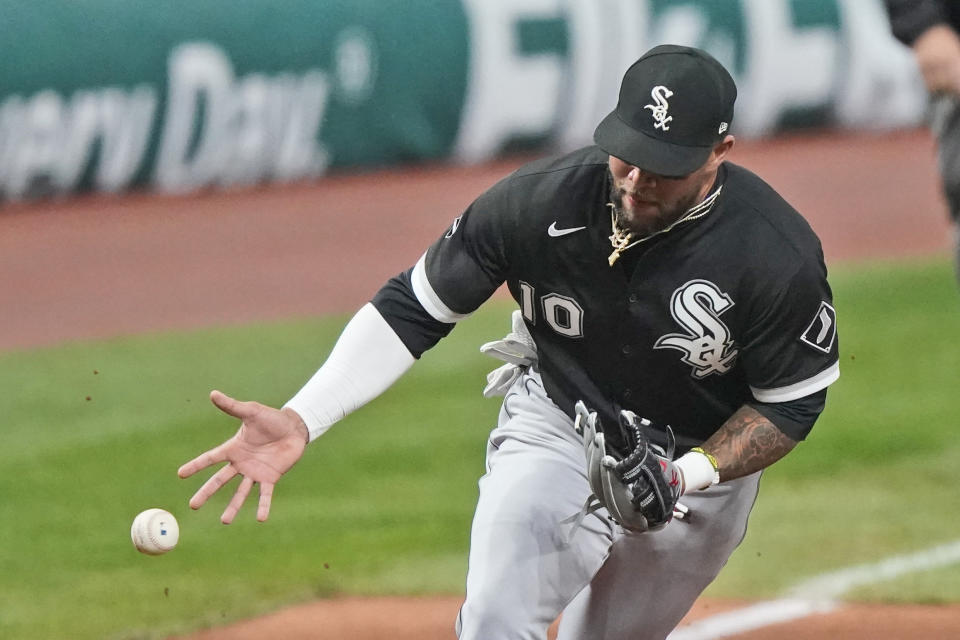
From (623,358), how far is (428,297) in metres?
0.59

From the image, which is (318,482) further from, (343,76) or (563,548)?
(343,76)

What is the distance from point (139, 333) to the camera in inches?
437

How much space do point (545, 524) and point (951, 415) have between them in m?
5.56

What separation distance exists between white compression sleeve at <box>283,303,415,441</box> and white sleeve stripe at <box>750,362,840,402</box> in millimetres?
1030

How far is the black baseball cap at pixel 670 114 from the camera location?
13.1ft

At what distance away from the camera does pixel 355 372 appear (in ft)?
14.6

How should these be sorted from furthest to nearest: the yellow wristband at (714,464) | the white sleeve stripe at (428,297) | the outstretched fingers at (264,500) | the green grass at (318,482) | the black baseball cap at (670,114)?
the green grass at (318,482) → the white sleeve stripe at (428,297) → the yellow wristband at (714,464) → the outstretched fingers at (264,500) → the black baseball cap at (670,114)

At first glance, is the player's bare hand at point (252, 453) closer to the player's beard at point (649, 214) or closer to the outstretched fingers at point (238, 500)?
the outstretched fingers at point (238, 500)

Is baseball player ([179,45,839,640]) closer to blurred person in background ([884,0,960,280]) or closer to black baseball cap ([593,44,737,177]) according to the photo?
black baseball cap ([593,44,737,177])

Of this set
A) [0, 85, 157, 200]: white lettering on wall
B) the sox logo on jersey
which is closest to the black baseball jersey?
the sox logo on jersey

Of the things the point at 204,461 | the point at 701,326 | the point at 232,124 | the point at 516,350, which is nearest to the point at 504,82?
the point at 232,124

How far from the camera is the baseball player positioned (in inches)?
161

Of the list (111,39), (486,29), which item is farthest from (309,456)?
(486,29)

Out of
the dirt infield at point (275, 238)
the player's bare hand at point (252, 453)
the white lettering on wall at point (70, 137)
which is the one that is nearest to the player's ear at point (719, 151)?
the player's bare hand at point (252, 453)
